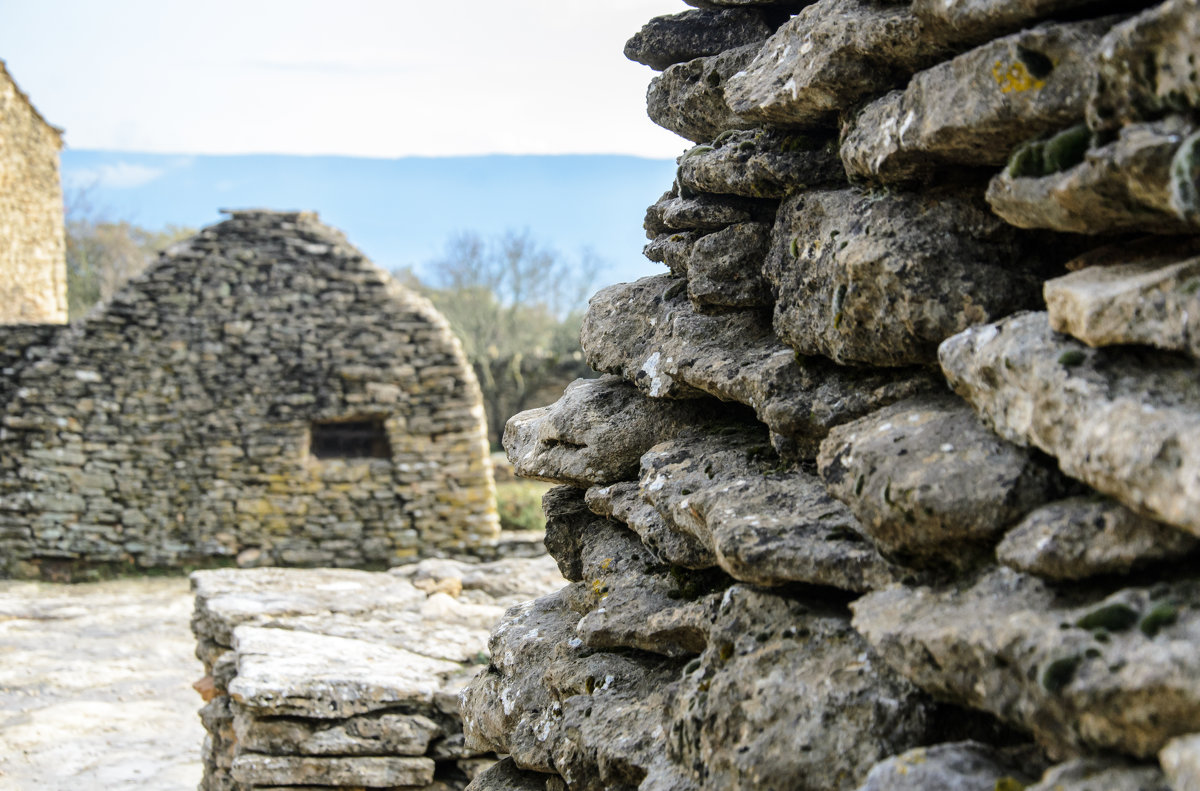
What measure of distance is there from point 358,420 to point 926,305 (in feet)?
34.0

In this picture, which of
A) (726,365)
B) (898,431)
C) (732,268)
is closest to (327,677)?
(726,365)

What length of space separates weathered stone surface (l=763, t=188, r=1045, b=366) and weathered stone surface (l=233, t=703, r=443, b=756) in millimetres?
2937

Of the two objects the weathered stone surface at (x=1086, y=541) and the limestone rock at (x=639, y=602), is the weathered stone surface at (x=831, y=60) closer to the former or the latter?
the weathered stone surface at (x=1086, y=541)

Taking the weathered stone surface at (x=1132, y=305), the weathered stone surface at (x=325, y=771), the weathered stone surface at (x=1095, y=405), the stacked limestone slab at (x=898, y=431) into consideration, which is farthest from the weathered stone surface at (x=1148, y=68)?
the weathered stone surface at (x=325, y=771)

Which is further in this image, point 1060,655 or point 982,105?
point 982,105

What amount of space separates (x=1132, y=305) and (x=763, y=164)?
1.19m

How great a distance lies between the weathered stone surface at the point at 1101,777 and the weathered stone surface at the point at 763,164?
1.48 meters

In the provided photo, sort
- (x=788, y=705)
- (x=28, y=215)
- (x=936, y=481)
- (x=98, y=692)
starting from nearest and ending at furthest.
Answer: (x=936, y=481)
(x=788, y=705)
(x=98, y=692)
(x=28, y=215)

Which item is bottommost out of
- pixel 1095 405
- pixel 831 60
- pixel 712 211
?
pixel 1095 405

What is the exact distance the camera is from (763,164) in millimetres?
2582

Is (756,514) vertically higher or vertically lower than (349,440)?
higher

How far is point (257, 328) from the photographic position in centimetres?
1164

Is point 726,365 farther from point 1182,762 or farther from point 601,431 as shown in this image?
point 1182,762

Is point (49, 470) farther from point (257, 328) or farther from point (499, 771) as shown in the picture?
point (499, 771)
